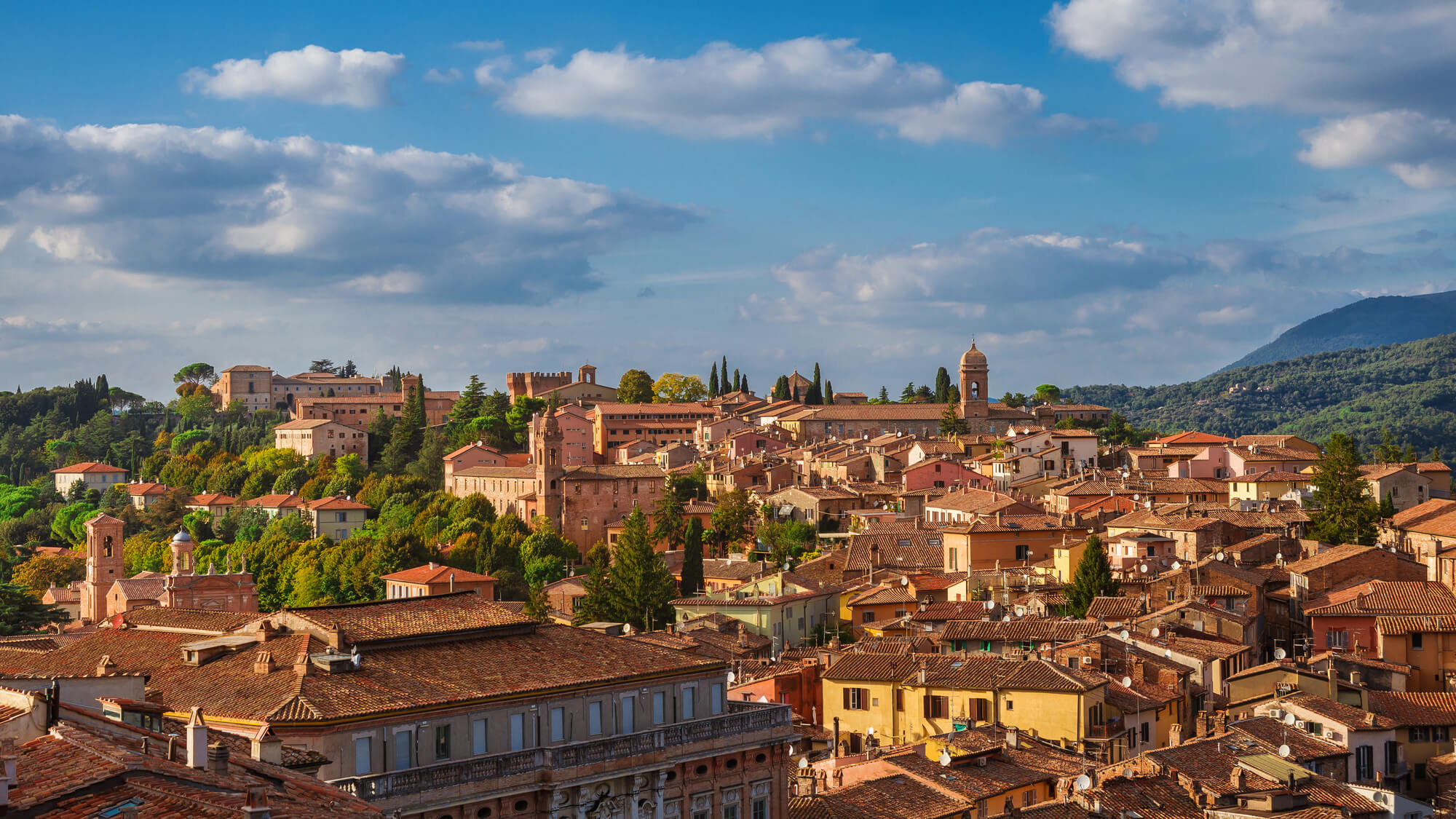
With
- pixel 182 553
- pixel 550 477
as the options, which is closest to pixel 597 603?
pixel 182 553

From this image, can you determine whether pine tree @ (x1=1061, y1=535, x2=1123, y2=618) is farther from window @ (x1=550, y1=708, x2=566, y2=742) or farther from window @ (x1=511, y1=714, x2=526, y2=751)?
window @ (x1=511, y1=714, x2=526, y2=751)

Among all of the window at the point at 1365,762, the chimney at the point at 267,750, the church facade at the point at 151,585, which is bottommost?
the window at the point at 1365,762

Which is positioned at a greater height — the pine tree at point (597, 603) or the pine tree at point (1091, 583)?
the pine tree at point (1091, 583)

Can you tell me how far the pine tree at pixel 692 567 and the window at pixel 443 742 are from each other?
143 feet

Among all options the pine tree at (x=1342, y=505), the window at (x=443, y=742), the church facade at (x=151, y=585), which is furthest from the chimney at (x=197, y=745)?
the pine tree at (x=1342, y=505)

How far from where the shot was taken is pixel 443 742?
Answer: 72.2 ft

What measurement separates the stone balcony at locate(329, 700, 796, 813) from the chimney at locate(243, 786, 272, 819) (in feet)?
28.8

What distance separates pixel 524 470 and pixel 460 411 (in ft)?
77.5

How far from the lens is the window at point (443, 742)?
21.9 metres

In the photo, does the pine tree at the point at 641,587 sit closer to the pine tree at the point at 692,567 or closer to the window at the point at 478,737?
the pine tree at the point at 692,567

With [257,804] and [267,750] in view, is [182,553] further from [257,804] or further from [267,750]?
[257,804]

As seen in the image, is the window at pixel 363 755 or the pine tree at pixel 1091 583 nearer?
the window at pixel 363 755

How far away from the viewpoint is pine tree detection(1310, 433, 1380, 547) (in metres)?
56.9

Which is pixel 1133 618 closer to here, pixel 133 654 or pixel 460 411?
pixel 133 654
